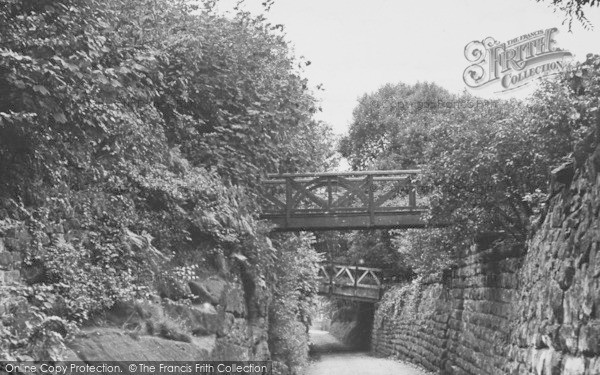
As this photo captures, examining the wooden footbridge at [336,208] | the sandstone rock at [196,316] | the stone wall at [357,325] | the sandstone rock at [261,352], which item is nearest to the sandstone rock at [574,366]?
the sandstone rock at [196,316]

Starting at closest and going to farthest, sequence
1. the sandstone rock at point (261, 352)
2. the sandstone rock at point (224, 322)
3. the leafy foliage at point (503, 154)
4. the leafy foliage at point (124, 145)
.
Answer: the leafy foliage at point (124, 145)
the sandstone rock at point (224, 322)
the leafy foliage at point (503, 154)
the sandstone rock at point (261, 352)

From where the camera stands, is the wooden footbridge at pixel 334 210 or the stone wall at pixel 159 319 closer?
the stone wall at pixel 159 319

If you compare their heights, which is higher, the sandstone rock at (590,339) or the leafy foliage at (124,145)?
the leafy foliage at (124,145)

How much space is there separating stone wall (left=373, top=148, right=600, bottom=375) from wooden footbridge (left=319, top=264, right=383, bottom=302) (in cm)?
1343

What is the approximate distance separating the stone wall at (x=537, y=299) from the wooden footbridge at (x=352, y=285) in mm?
13432

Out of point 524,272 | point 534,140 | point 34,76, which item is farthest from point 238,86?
point 34,76

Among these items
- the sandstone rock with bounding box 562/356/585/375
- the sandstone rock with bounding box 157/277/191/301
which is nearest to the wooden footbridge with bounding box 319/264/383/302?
the sandstone rock with bounding box 157/277/191/301

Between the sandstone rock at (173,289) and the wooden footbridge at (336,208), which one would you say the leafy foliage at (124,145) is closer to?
the sandstone rock at (173,289)

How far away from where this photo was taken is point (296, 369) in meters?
17.1

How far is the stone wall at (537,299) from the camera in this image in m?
5.26

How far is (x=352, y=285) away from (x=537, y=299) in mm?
23473

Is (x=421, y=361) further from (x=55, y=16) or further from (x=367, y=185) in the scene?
(x=55, y=16)

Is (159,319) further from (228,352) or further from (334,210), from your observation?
(334,210)

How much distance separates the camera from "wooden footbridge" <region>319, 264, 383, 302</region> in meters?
30.5
